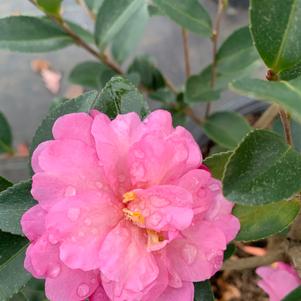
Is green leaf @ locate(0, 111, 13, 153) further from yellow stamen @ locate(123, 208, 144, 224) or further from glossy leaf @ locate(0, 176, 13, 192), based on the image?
yellow stamen @ locate(123, 208, 144, 224)

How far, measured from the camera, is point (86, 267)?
45 centimetres

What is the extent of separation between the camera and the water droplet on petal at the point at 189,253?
0.48 metres

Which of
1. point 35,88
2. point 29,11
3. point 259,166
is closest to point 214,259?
point 259,166

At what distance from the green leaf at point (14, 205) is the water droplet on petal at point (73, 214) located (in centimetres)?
13

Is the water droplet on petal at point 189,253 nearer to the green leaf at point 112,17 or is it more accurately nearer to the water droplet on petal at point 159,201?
the water droplet on petal at point 159,201

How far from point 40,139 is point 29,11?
140 centimetres

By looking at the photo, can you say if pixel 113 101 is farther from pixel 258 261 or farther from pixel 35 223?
pixel 258 261

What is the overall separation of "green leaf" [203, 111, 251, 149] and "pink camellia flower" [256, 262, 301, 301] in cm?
33

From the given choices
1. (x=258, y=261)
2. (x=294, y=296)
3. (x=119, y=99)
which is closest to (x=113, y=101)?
(x=119, y=99)

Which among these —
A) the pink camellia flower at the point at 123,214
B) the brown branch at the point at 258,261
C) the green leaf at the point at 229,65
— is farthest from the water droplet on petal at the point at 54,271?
the green leaf at the point at 229,65

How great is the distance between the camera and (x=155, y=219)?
46 cm

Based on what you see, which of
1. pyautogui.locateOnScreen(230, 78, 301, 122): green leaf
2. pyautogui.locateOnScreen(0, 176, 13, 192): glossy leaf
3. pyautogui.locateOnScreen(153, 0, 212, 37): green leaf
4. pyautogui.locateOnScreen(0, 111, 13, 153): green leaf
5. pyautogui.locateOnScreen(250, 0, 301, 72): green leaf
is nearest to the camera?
pyautogui.locateOnScreen(230, 78, 301, 122): green leaf

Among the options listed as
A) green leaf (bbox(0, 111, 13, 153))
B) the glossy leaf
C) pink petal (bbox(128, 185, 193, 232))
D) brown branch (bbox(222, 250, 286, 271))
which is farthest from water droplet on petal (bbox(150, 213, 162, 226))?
green leaf (bbox(0, 111, 13, 153))

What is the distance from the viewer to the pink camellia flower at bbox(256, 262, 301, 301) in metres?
0.68
